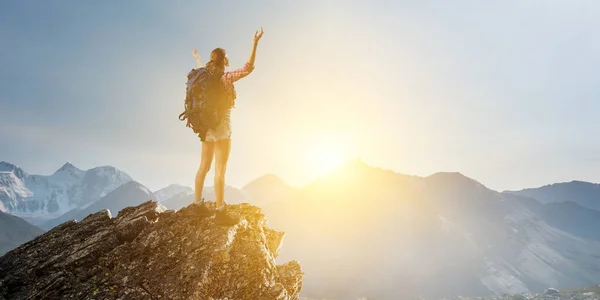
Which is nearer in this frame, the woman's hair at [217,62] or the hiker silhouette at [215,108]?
the hiker silhouette at [215,108]

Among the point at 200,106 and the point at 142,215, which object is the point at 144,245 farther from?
the point at 200,106

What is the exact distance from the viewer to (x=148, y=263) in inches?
353

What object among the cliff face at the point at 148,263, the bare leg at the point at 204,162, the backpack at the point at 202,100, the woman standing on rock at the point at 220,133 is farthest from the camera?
the bare leg at the point at 204,162

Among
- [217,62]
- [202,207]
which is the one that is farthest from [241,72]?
[202,207]

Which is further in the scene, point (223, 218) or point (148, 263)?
point (223, 218)

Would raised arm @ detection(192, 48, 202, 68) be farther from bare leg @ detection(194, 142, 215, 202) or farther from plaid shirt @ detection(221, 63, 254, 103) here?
bare leg @ detection(194, 142, 215, 202)

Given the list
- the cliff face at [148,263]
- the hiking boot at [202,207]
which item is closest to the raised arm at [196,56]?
the hiking boot at [202,207]

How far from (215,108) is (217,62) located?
1658 millimetres

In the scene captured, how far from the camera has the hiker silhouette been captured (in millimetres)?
9336

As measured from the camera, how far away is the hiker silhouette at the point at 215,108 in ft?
30.6

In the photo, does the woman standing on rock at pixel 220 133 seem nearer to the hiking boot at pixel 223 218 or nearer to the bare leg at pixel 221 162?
the bare leg at pixel 221 162

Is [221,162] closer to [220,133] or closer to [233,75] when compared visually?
[220,133]

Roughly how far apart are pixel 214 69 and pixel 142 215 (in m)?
6.49

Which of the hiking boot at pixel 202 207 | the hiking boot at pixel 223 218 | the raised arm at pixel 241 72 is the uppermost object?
the raised arm at pixel 241 72
